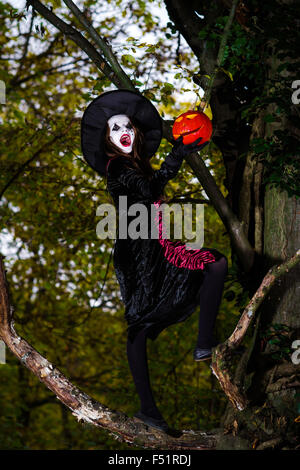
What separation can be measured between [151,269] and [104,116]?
1.12 m

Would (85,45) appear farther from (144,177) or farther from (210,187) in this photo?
(144,177)

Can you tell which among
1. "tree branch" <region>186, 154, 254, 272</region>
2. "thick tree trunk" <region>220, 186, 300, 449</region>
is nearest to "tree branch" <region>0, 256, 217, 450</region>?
"thick tree trunk" <region>220, 186, 300, 449</region>

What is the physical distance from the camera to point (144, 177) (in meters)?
3.31

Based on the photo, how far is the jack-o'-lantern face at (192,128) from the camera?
3.14 meters

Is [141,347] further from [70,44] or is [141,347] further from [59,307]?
[59,307]

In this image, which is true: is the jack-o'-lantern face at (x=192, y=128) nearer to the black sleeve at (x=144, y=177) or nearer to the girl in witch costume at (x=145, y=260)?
the girl in witch costume at (x=145, y=260)

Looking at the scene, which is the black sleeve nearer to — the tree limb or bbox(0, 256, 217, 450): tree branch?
the tree limb

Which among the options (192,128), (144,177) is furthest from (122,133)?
(192,128)

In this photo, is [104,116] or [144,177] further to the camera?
[104,116]

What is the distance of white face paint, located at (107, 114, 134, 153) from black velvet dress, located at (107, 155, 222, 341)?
0.12 m

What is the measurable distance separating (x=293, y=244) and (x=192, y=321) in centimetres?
455

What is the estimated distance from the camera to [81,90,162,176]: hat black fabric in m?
3.59

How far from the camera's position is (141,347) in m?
3.39
